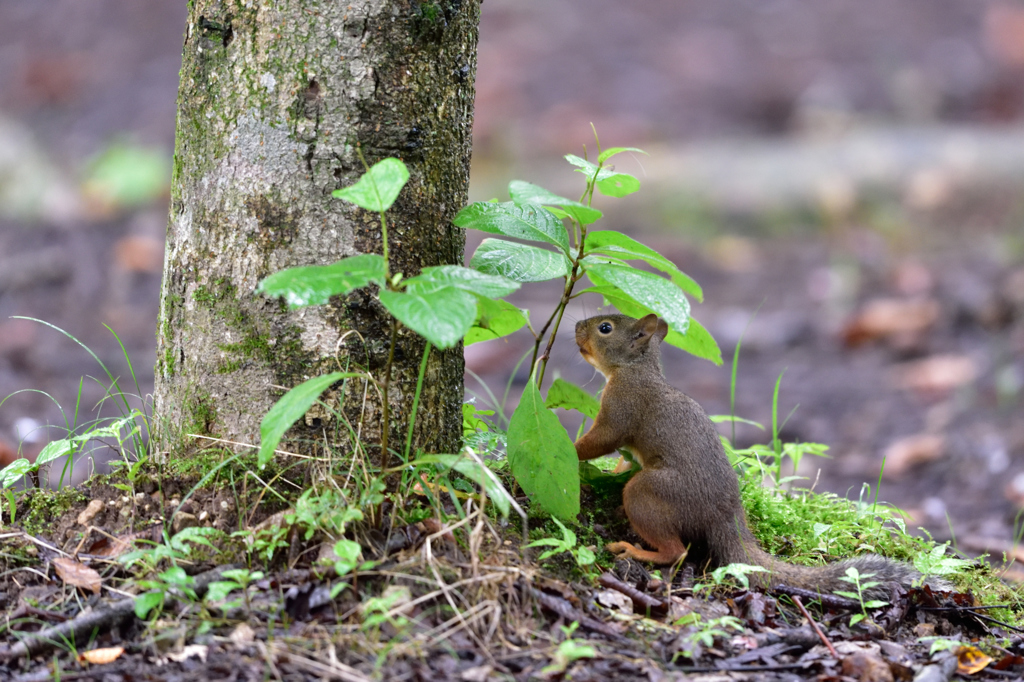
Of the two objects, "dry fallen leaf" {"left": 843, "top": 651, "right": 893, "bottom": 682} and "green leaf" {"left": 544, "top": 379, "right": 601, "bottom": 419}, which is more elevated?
"green leaf" {"left": 544, "top": 379, "right": 601, "bottom": 419}

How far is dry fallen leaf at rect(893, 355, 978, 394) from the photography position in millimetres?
6332

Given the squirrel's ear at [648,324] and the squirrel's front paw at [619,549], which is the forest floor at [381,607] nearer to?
the squirrel's front paw at [619,549]

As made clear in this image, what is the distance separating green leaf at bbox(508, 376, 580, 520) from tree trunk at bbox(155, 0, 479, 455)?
33cm

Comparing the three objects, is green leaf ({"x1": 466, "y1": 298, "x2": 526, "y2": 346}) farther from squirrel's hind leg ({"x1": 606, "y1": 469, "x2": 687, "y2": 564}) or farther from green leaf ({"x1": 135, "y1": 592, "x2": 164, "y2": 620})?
green leaf ({"x1": 135, "y1": 592, "x2": 164, "y2": 620})

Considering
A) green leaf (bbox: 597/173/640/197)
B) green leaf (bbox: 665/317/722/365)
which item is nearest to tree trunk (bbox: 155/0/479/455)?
green leaf (bbox: 597/173/640/197)

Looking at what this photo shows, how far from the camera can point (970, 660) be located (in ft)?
7.82

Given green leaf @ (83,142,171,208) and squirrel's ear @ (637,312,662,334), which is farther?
green leaf @ (83,142,171,208)

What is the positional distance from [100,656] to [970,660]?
2062mm

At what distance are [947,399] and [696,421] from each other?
13.1ft

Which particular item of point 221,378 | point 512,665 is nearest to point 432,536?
point 512,665

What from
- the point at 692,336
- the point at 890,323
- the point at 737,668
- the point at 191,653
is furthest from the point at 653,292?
the point at 890,323

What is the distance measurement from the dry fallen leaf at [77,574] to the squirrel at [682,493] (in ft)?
4.41

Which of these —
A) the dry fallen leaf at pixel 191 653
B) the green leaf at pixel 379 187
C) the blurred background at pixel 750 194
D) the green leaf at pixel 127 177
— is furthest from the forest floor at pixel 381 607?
the green leaf at pixel 127 177

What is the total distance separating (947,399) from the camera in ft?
20.3
